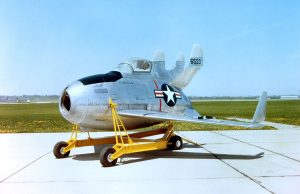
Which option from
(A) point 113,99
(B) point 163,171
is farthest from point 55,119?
(B) point 163,171

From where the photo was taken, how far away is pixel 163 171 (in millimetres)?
8047

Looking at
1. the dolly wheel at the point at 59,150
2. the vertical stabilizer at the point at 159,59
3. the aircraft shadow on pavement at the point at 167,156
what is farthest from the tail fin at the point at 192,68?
the dolly wheel at the point at 59,150

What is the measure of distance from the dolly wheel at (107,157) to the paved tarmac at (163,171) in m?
0.15

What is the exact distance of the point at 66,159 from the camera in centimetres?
1001

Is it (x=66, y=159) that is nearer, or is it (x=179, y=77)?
(x=66, y=159)

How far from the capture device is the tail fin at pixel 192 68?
13.0 m

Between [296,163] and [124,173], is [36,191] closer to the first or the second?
[124,173]

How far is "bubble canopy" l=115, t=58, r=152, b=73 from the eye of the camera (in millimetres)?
10842

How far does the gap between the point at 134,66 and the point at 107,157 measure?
3426 mm

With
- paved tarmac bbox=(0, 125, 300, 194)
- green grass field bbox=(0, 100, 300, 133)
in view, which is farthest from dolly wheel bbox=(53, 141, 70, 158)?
green grass field bbox=(0, 100, 300, 133)

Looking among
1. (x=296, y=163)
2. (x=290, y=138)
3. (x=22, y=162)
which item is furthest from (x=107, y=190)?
(x=290, y=138)

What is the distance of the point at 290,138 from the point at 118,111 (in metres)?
8.34

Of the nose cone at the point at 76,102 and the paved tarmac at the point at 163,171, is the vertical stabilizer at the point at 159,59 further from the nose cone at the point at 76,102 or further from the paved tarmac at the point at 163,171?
the nose cone at the point at 76,102

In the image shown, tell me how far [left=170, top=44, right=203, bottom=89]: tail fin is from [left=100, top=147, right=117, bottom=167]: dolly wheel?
16.0ft
